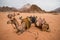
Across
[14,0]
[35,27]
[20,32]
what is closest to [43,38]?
[35,27]

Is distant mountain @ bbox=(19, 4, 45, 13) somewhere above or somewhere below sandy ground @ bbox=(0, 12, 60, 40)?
above

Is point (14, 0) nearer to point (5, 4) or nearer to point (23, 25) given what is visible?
point (5, 4)

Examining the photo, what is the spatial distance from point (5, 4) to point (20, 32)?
487mm

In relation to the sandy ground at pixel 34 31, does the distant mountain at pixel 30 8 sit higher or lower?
higher

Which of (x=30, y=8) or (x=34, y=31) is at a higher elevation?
(x=30, y=8)

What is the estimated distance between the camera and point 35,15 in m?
2.05

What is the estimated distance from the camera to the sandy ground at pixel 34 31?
1.96 m

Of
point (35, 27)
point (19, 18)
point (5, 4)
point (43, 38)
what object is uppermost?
point (5, 4)

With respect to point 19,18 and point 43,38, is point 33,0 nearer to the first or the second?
point 19,18

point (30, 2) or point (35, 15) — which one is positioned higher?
point (30, 2)

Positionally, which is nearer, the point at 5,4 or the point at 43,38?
the point at 43,38

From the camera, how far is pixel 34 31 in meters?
1.98

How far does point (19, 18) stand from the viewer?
2.06m

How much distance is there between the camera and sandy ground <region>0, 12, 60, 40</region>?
77.1 inches
